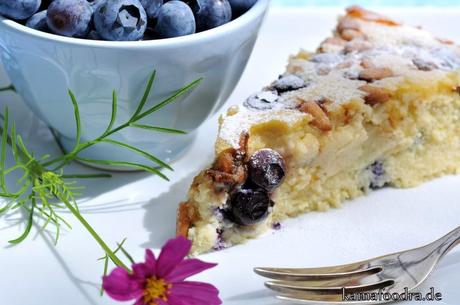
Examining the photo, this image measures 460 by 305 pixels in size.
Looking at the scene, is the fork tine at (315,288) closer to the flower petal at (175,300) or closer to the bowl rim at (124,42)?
the flower petal at (175,300)

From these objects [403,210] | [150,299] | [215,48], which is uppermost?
[215,48]

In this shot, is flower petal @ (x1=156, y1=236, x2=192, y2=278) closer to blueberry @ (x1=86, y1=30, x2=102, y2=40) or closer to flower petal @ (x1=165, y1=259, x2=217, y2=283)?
flower petal @ (x1=165, y1=259, x2=217, y2=283)

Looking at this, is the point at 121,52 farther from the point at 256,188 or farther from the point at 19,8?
the point at 256,188

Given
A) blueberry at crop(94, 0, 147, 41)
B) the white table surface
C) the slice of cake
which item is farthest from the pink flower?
blueberry at crop(94, 0, 147, 41)

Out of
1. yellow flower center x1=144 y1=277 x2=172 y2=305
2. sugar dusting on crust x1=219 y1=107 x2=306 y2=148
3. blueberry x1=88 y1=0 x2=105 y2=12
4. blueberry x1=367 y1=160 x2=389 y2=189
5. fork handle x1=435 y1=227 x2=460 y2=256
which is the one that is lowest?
blueberry x1=367 y1=160 x2=389 y2=189

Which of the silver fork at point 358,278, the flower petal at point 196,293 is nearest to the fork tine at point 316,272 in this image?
the silver fork at point 358,278

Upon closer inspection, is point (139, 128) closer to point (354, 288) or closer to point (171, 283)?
point (171, 283)

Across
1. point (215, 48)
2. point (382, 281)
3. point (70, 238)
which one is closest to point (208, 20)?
point (215, 48)
